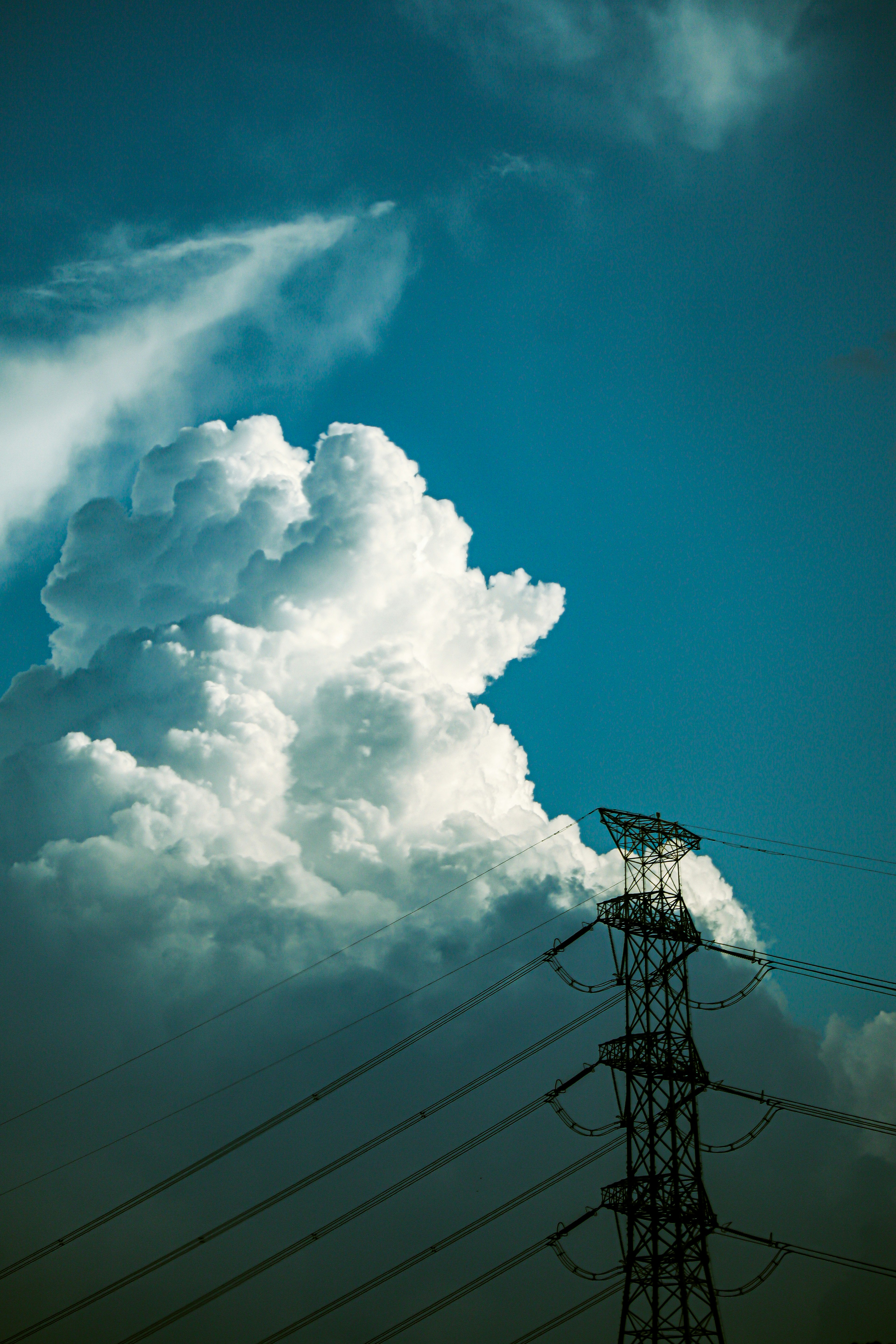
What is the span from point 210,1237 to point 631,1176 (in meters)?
22.4

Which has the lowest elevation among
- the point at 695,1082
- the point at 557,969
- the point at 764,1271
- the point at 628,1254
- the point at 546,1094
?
the point at 764,1271

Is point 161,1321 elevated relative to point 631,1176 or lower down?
elevated

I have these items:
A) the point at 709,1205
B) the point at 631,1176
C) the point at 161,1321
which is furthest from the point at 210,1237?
the point at 709,1205

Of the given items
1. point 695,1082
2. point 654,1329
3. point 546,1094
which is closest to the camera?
point 654,1329

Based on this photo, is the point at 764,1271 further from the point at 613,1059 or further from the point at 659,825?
the point at 659,825

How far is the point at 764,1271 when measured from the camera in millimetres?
49219

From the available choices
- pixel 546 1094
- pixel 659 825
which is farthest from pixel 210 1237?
pixel 659 825

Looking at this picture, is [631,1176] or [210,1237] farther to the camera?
[210,1237]

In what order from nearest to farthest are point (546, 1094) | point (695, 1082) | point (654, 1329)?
point (654, 1329) → point (695, 1082) → point (546, 1094)

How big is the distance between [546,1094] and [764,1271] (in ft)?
45.5

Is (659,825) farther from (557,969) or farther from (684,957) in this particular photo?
(557,969)

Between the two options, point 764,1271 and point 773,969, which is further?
point 773,969

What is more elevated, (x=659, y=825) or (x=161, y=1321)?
(x=659, y=825)

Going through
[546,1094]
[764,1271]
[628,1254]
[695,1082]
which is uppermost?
[546,1094]
